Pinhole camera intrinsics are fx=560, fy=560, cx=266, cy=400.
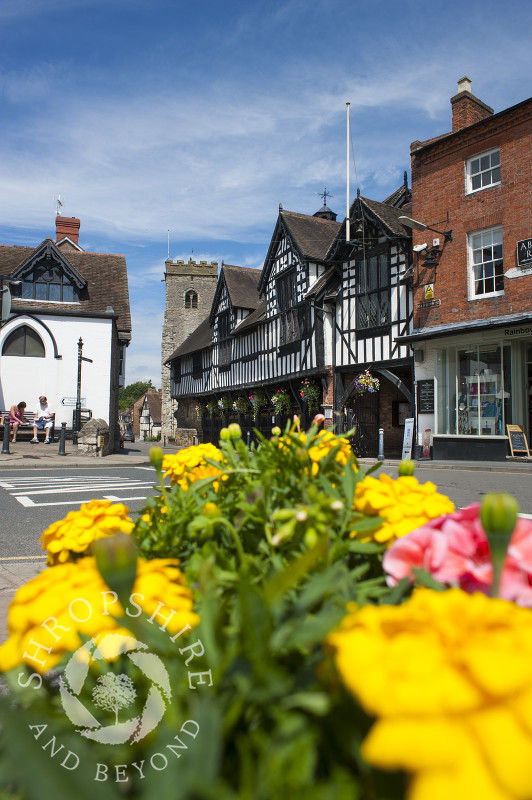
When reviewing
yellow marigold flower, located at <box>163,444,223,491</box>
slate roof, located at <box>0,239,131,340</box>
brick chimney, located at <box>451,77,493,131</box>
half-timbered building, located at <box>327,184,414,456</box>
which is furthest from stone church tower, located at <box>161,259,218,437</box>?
yellow marigold flower, located at <box>163,444,223,491</box>

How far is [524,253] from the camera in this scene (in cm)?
1389

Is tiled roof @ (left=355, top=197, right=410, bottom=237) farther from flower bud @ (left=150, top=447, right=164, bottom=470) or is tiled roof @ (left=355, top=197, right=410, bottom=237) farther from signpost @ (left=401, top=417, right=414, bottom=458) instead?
flower bud @ (left=150, top=447, right=164, bottom=470)

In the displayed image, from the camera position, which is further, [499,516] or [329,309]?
[329,309]

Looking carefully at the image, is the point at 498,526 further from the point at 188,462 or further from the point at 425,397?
the point at 425,397

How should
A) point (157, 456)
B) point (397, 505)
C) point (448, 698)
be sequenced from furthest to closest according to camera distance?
point (157, 456) < point (397, 505) < point (448, 698)

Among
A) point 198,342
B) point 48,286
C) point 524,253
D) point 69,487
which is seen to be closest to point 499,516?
point 69,487

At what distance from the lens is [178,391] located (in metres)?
37.5

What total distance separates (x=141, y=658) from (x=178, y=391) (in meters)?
37.2

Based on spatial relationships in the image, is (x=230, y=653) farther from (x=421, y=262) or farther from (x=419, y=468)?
(x=421, y=262)

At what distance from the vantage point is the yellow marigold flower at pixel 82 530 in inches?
48.2

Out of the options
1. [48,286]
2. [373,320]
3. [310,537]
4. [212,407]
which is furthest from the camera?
[212,407]

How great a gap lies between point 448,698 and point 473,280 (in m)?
16.1

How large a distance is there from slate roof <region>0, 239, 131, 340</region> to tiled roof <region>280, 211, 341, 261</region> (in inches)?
327

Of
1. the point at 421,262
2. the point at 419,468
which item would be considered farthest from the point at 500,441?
the point at 421,262
